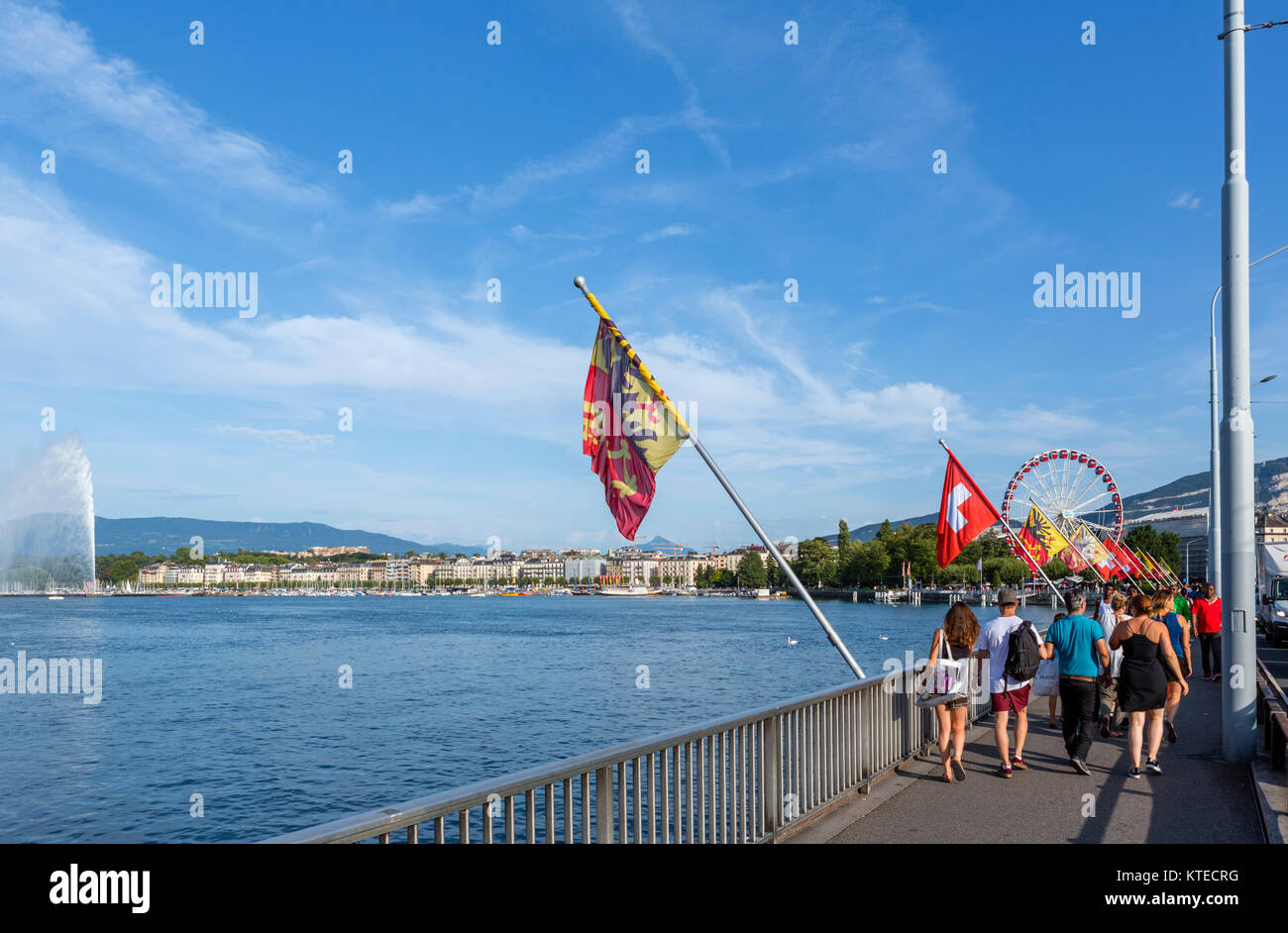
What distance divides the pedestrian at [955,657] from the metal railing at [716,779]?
0.33 m

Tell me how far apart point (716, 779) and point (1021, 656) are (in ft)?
15.1

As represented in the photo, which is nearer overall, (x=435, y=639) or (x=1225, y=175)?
(x=1225, y=175)

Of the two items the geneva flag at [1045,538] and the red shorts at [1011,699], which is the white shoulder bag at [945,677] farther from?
the geneva flag at [1045,538]

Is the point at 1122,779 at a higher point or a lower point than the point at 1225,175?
lower

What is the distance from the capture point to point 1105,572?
46.0 meters

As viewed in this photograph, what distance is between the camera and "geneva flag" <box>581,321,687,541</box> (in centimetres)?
927

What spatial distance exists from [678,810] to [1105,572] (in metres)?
45.7

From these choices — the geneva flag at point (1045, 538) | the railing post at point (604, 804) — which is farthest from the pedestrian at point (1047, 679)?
the geneva flag at point (1045, 538)

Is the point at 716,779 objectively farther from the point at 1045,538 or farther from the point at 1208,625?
the point at 1045,538

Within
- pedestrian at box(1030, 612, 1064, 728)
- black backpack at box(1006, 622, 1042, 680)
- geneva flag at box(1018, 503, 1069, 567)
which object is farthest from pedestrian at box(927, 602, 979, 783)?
geneva flag at box(1018, 503, 1069, 567)

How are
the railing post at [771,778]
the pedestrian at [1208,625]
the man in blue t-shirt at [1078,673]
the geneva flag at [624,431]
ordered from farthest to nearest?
the pedestrian at [1208,625] < the man in blue t-shirt at [1078,673] < the geneva flag at [624,431] < the railing post at [771,778]

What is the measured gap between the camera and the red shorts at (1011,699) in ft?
31.0
